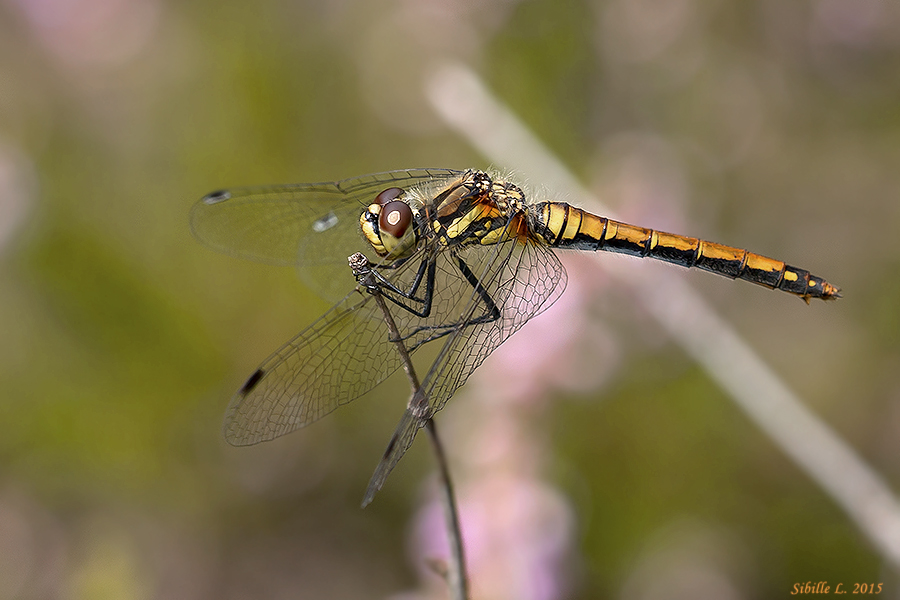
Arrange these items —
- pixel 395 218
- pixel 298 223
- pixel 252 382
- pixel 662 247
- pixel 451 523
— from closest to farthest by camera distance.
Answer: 1. pixel 451 523
2. pixel 252 382
3. pixel 395 218
4. pixel 662 247
5. pixel 298 223

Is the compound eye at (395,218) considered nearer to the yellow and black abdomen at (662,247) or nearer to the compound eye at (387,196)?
the compound eye at (387,196)

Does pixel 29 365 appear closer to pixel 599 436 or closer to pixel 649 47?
pixel 599 436

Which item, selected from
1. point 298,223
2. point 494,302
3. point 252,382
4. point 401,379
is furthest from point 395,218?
point 401,379

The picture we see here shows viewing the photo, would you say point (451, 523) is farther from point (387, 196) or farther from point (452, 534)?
point (387, 196)

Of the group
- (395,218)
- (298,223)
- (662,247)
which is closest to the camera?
(395,218)

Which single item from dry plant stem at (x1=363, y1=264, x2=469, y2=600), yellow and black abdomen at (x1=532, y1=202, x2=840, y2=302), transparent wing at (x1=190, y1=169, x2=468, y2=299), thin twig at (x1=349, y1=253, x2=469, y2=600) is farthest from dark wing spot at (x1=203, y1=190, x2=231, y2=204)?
dry plant stem at (x1=363, y1=264, x2=469, y2=600)

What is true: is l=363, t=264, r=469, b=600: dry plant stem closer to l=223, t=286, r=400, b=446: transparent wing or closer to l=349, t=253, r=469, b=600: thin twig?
l=349, t=253, r=469, b=600: thin twig

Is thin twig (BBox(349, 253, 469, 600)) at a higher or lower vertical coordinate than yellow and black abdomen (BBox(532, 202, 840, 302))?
lower
